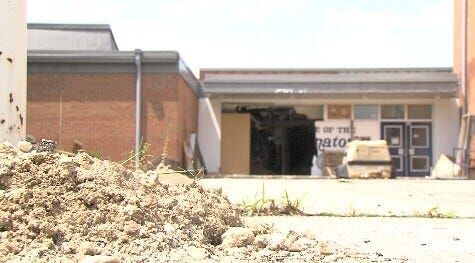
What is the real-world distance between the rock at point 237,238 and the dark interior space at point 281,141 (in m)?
26.0

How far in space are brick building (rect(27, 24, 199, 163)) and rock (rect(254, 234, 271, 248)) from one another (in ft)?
57.9

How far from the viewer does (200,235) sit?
5.33 metres

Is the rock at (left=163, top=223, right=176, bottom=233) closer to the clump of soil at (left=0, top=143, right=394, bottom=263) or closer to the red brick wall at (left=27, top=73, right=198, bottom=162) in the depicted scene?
the clump of soil at (left=0, top=143, right=394, bottom=263)

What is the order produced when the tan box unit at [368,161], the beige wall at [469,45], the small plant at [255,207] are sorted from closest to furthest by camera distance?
the small plant at [255,207], the tan box unit at [368,161], the beige wall at [469,45]

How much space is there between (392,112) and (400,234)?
77.2 ft

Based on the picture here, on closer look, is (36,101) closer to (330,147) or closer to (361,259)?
(330,147)

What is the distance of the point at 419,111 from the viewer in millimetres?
30484

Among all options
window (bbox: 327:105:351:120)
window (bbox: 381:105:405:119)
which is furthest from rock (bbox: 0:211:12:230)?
window (bbox: 381:105:405:119)

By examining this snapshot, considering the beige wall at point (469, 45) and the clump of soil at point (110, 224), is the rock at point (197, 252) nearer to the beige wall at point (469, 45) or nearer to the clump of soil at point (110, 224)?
the clump of soil at point (110, 224)

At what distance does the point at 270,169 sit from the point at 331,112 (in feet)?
14.2

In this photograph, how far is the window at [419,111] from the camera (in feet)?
99.8

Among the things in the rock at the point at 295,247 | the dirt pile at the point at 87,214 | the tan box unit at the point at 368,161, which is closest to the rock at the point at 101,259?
the dirt pile at the point at 87,214

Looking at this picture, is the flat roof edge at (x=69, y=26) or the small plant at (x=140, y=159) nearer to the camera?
the small plant at (x=140, y=159)

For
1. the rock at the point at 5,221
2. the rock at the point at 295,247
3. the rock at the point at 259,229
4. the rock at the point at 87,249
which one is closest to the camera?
the rock at the point at 87,249
